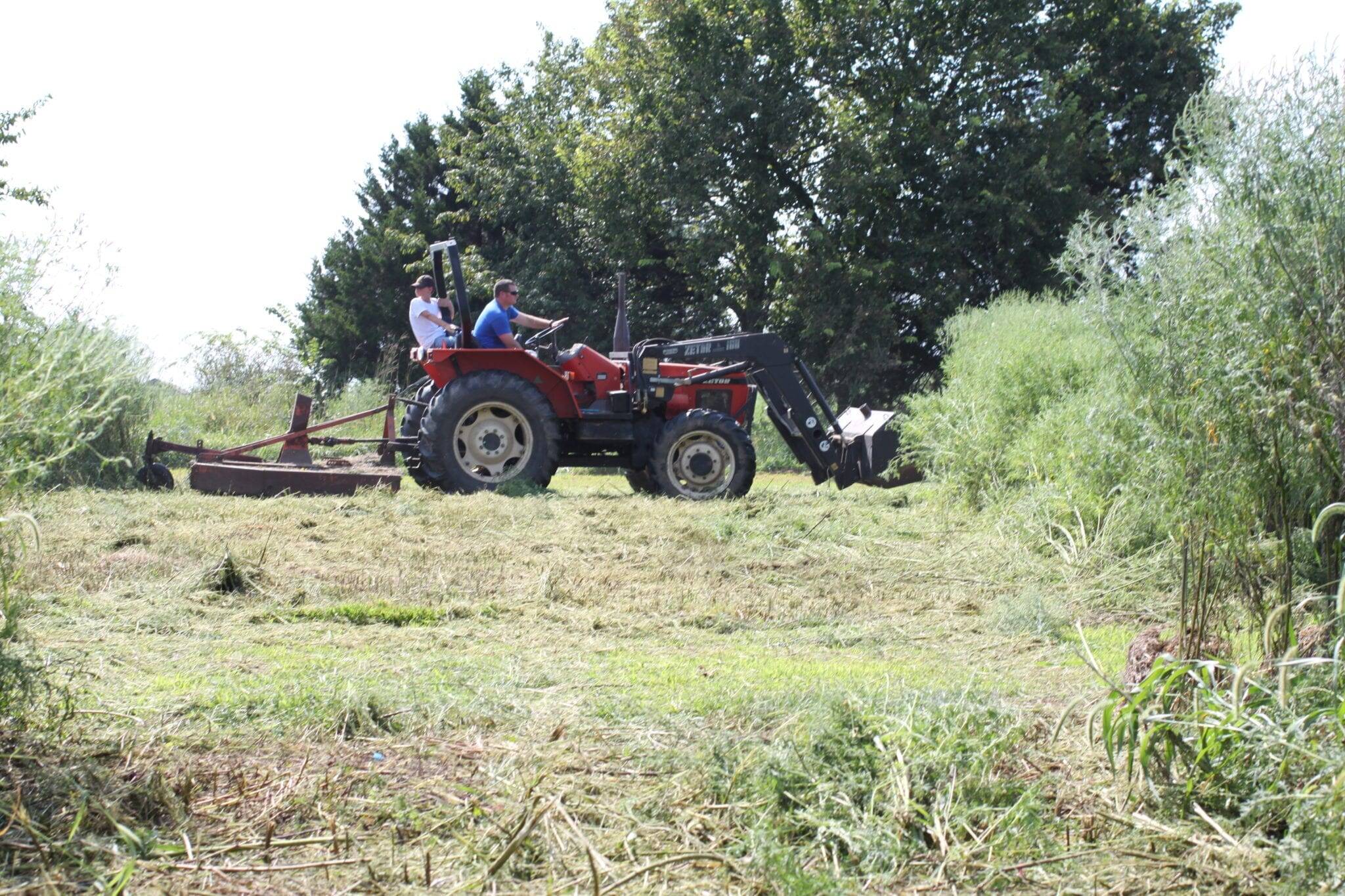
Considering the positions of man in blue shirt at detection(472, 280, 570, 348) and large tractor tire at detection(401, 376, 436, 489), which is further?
large tractor tire at detection(401, 376, 436, 489)

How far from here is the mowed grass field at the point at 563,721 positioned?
358cm

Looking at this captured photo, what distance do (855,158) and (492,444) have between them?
15091 mm

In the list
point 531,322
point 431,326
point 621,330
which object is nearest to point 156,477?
point 431,326

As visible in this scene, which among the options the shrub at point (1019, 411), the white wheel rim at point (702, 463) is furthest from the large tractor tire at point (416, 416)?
the shrub at point (1019, 411)

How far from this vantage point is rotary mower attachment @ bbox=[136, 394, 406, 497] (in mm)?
Result: 12664

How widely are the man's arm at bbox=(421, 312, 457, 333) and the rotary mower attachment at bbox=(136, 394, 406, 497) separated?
1.22 meters

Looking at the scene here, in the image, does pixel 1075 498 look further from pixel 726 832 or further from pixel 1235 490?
pixel 726 832

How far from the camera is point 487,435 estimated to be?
44.7ft

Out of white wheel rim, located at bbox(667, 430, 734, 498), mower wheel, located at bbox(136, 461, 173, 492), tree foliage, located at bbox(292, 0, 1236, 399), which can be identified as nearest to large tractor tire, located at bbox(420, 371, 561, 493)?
white wheel rim, located at bbox(667, 430, 734, 498)

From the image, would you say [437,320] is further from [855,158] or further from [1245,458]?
[855,158]

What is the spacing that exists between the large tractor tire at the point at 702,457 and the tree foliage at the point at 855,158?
1302 centimetres

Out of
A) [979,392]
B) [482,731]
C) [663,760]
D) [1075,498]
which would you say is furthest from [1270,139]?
[979,392]

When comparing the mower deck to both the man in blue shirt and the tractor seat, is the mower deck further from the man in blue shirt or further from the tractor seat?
the tractor seat

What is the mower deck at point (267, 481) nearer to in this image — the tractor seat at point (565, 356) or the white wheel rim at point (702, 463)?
the tractor seat at point (565, 356)
